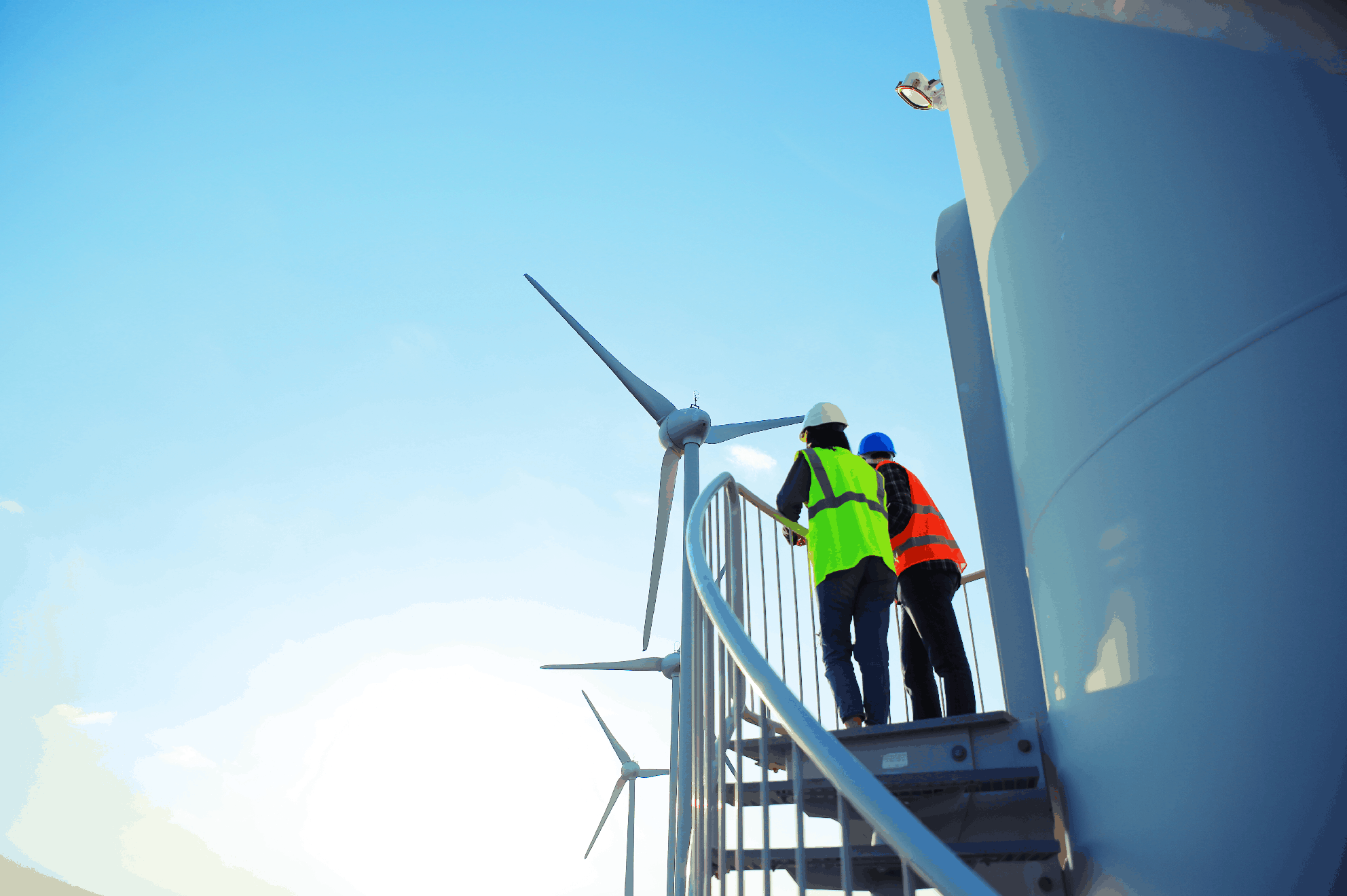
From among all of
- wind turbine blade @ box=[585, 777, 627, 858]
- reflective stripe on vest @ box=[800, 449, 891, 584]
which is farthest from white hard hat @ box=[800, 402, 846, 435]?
wind turbine blade @ box=[585, 777, 627, 858]

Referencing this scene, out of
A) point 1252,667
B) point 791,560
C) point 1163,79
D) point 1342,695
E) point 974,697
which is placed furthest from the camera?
point 791,560

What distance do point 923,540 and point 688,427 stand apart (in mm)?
7805

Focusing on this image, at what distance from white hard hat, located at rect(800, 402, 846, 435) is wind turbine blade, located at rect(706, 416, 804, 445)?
7504 millimetres

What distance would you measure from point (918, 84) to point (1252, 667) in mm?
7505

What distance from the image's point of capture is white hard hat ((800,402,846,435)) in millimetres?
5484

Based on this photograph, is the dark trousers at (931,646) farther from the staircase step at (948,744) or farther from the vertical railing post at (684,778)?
the vertical railing post at (684,778)

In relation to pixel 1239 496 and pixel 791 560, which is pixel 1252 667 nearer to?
pixel 1239 496

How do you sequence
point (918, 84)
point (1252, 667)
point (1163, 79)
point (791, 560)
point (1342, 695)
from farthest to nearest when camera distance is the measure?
point (918, 84), point (791, 560), point (1163, 79), point (1252, 667), point (1342, 695)

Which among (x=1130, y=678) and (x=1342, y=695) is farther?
(x=1130, y=678)

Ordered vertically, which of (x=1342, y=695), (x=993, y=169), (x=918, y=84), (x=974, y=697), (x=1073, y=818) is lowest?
(x=1073, y=818)

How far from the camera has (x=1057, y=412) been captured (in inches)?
139

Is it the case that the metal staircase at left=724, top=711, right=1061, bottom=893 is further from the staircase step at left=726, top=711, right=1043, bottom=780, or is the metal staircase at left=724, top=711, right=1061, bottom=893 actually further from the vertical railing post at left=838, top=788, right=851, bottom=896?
the vertical railing post at left=838, top=788, right=851, bottom=896

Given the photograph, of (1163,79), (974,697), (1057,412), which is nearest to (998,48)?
(1163,79)

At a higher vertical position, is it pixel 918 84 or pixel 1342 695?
pixel 918 84
